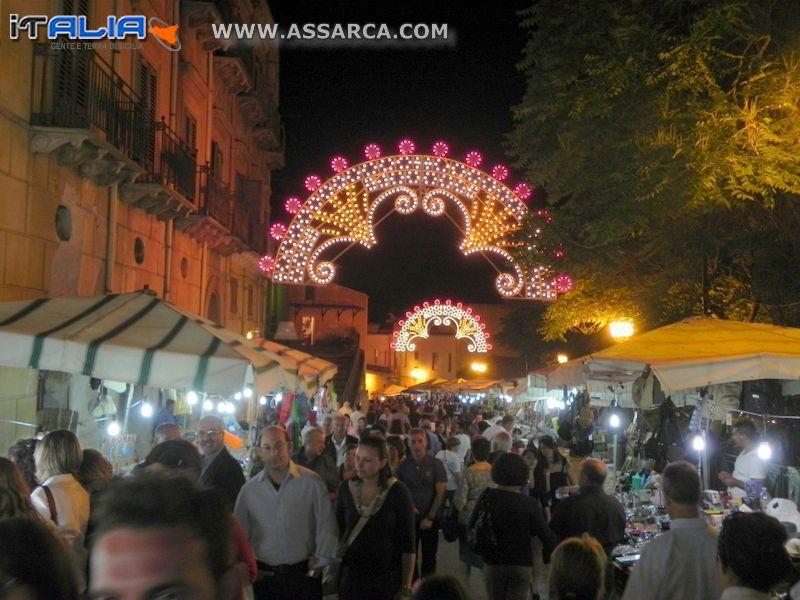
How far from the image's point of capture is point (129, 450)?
427 inches

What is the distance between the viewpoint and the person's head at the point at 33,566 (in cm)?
239

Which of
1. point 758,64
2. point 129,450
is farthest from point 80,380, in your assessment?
point 758,64

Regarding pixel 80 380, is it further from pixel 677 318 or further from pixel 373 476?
pixel 677 318

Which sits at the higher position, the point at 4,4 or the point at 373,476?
the point at 4,4

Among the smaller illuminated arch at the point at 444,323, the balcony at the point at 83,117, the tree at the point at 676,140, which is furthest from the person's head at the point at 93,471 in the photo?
the smaller illuminated arch at the point at 444,323

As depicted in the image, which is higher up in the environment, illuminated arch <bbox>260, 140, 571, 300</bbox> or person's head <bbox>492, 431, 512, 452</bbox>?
illuminated arch <bbox>260, 140, 571, 300</bbox>

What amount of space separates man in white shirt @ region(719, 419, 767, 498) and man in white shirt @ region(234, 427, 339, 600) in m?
5.05

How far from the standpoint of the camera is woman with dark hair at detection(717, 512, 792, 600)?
13.2 feet

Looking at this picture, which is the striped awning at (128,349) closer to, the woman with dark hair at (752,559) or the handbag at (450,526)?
the handbag at (450,526)

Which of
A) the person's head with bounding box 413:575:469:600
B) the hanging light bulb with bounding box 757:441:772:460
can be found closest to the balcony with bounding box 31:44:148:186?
the hanging light bulb with bounding box 757:441:772:460

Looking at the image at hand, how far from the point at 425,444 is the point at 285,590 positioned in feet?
13.4

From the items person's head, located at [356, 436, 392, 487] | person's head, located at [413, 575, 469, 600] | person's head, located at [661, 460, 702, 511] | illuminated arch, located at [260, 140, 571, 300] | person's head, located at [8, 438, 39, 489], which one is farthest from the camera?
illuminated arch, located at [260, 140, 571, 300]

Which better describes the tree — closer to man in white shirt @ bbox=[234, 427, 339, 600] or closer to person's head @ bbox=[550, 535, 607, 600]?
man in white shirt @ bbox=[234, 427, 339, 600]

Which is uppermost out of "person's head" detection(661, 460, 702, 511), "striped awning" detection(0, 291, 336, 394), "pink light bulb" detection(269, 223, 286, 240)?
"pink light bulb" detection(269, 223, 286, 240)
